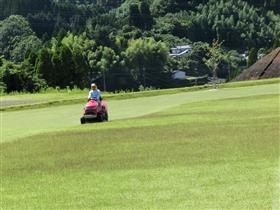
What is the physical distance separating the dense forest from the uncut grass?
164 ft

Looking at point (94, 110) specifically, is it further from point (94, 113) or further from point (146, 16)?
point (146, 16)

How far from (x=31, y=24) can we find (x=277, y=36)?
57924 millimetres

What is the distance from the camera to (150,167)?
12773mm

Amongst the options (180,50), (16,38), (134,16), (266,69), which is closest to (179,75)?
(180,50)

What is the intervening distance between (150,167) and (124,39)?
385 feet

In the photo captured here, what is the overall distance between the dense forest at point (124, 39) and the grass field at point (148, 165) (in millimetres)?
49439

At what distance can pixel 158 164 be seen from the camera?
13.0 m

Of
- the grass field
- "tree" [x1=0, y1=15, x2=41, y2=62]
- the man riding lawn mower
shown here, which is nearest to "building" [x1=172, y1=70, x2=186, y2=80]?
"tree" [x1=0, y1=15, x2=41, y2=62]

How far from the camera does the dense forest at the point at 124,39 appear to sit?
80.1 metres

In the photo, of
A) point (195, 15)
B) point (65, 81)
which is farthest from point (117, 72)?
point (195, 15)

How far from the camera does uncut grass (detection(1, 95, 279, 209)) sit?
397 inches

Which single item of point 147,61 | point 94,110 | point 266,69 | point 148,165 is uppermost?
point 148,165

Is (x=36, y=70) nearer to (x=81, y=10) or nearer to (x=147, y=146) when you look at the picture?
(x=147, y=146)

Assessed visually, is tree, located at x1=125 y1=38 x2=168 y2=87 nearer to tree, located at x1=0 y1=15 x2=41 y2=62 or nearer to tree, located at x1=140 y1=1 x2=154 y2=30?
tree, located at x1=0 y1=15 x2=41 y2=62
